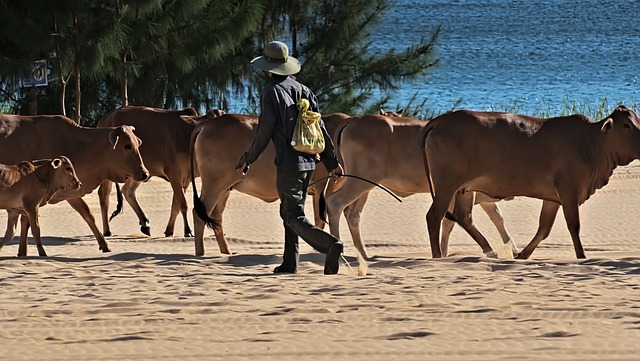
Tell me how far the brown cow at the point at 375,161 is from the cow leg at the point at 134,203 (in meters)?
3.32

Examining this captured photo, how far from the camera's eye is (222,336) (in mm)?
8641

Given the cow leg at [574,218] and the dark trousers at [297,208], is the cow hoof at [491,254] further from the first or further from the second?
the dark trousers at [297,208]

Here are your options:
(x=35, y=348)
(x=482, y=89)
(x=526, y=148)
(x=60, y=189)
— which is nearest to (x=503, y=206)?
(x=526, y=148)

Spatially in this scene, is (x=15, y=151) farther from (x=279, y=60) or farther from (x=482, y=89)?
(x=482, y=89)

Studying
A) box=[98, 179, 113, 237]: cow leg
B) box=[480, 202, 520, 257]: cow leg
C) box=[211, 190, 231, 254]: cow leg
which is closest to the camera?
box=[211, 190, 231, 254]: cow leg

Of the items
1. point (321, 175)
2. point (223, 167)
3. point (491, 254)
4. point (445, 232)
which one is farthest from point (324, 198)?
Result: point (491, 254)

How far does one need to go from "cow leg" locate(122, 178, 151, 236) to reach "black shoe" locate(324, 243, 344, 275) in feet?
19.6

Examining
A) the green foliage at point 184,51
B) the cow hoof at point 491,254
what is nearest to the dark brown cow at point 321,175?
the cow hoof at point 491,254

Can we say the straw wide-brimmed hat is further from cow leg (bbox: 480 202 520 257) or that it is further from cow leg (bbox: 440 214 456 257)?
cow leg (bbox: 480 202 520 257)

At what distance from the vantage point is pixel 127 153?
1503 centimetres

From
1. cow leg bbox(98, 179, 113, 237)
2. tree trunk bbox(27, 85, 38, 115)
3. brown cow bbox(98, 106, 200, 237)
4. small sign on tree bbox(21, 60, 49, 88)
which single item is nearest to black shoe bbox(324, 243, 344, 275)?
brown cow bbox(98, 106, 200, 237)

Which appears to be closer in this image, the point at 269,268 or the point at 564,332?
the point at 564,332

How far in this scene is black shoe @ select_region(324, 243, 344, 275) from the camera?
1117 centimetres

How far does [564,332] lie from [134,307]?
3032 mm
